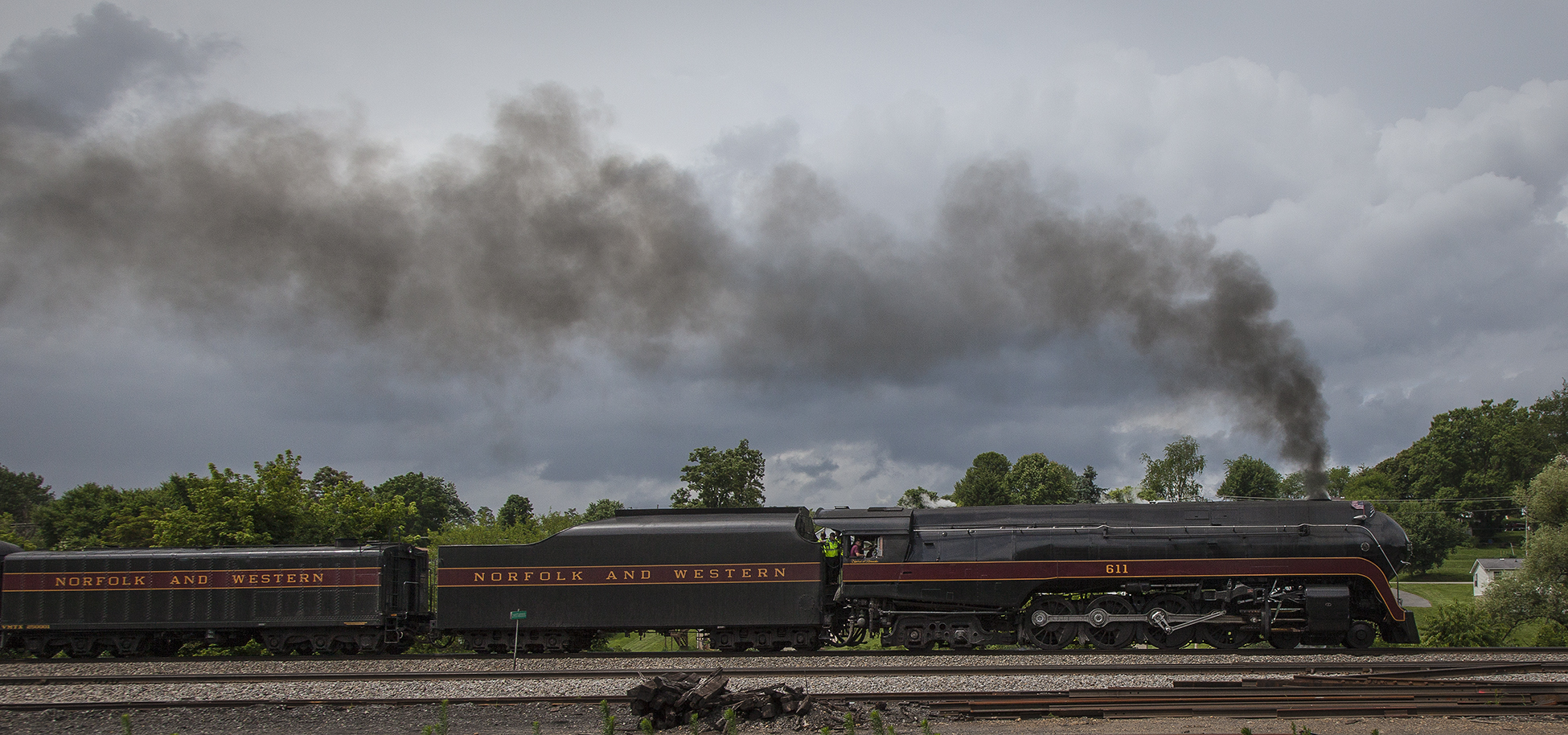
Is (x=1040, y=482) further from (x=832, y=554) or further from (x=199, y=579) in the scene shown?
(x=199, y=579)

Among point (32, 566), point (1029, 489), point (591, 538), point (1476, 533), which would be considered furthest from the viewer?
point (1476, 533)

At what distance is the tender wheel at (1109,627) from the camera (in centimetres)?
1541

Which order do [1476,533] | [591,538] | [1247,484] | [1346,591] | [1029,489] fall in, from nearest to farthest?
[1346,591] → [591,538] → [1247,484] → [1029,489] → [1476,533]

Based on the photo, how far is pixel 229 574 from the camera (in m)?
17.8

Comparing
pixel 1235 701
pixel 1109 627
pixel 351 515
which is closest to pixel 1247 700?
pixel 1235 701

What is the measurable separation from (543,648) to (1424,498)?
90852 millimetres

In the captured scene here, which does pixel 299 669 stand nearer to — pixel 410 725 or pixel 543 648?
pixel 543 648

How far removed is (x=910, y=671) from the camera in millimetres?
13000

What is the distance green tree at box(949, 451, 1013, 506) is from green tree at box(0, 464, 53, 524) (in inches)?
3653

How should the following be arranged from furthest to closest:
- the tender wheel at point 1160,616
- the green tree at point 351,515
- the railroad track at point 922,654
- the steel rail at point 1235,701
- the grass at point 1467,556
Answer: the grass at point 1467,556
the green tree at point 351,515
the tender wheel at point 1160,616
the railroad track at point 922,654
the steel rail at point 1235,701

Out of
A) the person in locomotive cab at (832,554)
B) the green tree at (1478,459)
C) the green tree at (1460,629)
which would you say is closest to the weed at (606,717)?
the person in locomotive cab at (832,554)

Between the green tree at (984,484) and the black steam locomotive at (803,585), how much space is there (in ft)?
194

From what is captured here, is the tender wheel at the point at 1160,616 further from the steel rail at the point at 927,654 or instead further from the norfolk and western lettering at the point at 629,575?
the norfolk and western lettering at the point at 629,575

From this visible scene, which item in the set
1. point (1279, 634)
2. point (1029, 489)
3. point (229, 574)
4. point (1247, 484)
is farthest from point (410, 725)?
point (1029, 489)
